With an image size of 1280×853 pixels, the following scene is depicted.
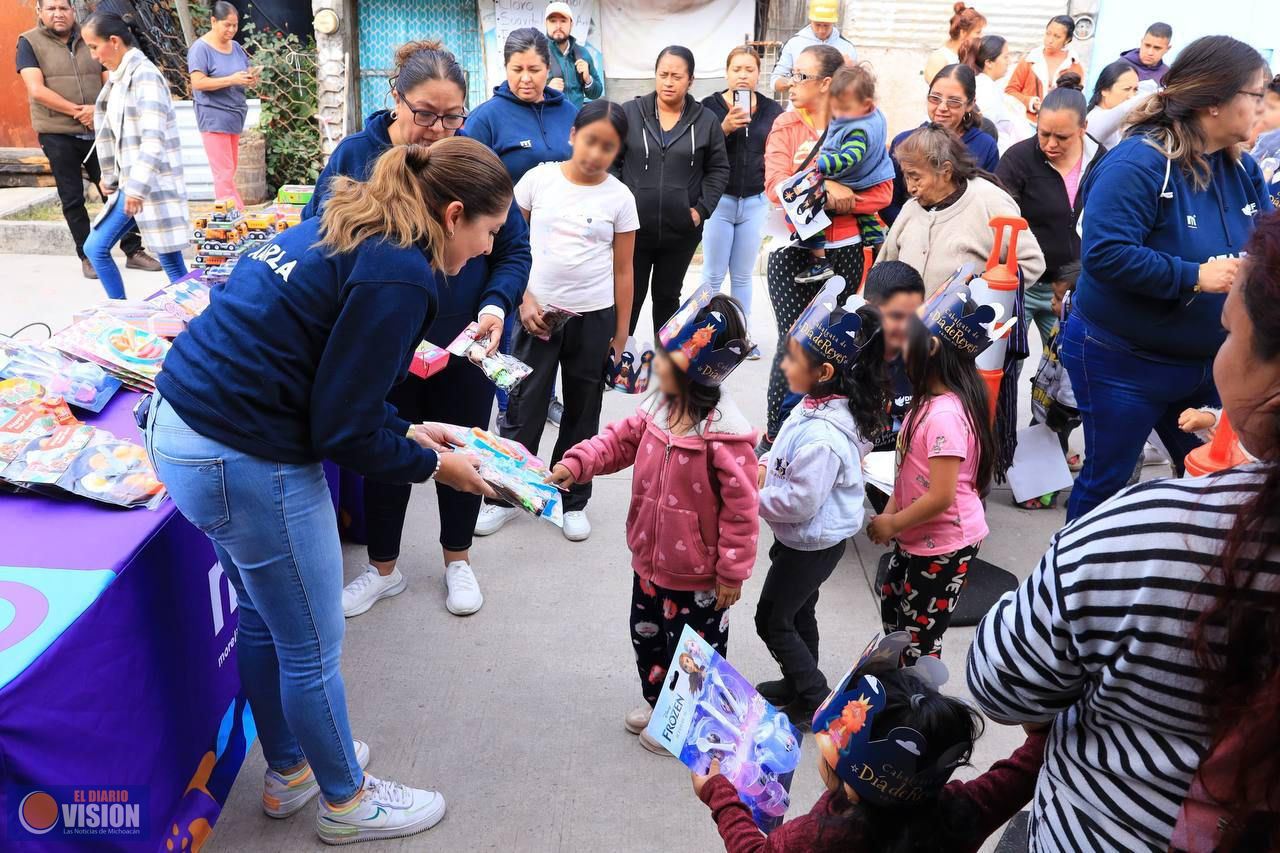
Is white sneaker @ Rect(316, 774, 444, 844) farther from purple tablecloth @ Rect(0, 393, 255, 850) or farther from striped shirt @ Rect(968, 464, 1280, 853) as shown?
striped shirt @ Rect(968, 464, 1280, 853)

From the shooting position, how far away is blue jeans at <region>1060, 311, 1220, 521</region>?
9.30 feet

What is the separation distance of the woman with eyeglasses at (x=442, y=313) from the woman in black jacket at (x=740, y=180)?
2.25m

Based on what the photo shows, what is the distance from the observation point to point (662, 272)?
16.1 feet

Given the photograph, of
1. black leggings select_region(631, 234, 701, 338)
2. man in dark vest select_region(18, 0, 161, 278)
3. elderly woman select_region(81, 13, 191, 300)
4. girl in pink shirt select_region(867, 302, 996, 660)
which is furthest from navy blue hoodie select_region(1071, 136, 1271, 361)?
man in dark vest select_region(18, 0, 161, 278)

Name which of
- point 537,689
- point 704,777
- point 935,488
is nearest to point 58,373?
point 537,689

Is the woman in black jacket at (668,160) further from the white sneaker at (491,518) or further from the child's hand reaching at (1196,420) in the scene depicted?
the child's hand reaching at (1196,420)

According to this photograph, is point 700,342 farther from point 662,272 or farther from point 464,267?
point 662,272

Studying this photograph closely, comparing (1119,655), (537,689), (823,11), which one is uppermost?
(823,11)

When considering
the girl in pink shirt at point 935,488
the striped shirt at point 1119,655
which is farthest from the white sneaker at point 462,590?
the striped shirt at point 1119,655

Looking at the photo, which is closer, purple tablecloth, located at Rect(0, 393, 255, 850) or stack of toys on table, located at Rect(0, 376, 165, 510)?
purple tablecloth, located at Rect(0, 393, 255, 850)

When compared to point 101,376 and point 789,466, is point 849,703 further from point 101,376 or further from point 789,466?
point 101,376

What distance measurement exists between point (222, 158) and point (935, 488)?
6.20 metres

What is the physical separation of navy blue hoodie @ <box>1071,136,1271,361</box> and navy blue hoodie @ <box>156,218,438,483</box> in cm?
195

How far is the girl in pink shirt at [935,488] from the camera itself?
240cm
